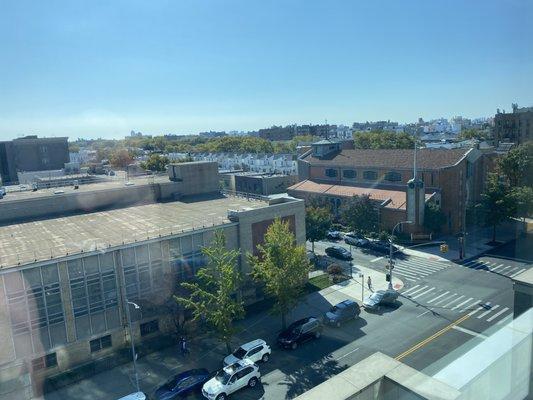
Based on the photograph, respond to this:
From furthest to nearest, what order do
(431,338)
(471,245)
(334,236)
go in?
(334,236), (471,245), (431,338)

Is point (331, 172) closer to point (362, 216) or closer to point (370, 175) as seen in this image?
point (370, 175)

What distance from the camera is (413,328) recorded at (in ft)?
52.0

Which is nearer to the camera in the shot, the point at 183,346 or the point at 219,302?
the point at 219,302

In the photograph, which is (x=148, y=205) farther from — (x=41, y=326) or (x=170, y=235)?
(x=41, y=326)

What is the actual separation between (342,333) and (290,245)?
4.05 m

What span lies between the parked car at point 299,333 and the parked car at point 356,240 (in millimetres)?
12370

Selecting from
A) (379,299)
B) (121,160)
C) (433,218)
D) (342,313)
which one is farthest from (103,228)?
(121,160)

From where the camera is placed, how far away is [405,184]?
31.6 m

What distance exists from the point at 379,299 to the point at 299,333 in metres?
4.82

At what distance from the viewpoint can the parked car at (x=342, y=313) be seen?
16486mm

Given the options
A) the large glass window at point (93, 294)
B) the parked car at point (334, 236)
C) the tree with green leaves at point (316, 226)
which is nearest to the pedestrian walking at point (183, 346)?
the large glass window at point (93, 294)

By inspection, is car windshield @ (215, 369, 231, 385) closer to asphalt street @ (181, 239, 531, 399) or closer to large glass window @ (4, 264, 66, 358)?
asphalt street @ (181, 239, 531, 399)

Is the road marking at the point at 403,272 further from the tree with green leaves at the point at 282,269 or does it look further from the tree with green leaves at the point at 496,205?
the tree with green leaves at the point at 496,205

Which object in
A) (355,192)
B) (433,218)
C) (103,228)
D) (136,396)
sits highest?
(103,228)
